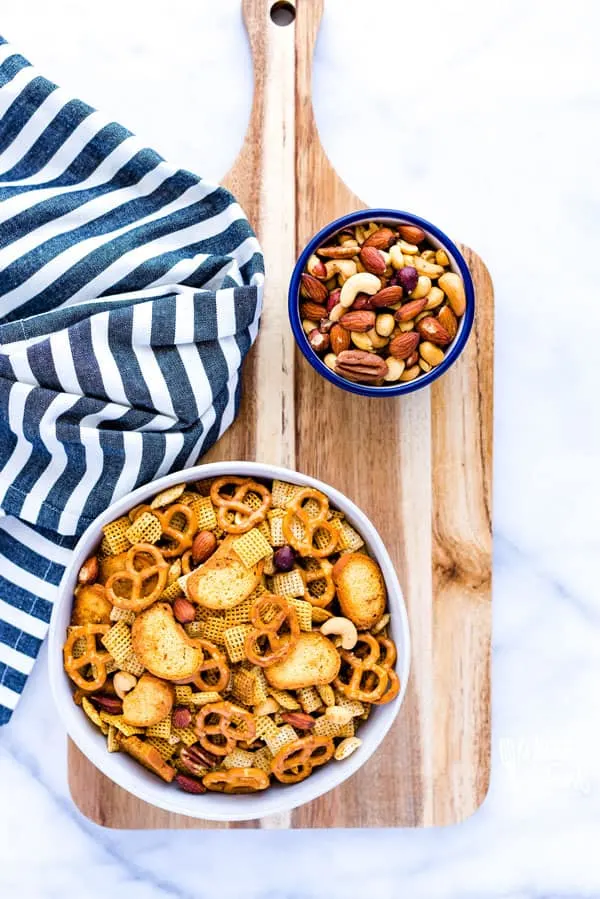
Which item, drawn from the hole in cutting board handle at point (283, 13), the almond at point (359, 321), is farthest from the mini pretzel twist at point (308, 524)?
the hole in cutting board handle at point (283, 13)

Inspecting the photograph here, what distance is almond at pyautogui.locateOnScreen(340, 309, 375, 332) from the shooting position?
125 cm

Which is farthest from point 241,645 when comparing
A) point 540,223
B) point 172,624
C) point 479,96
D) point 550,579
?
point 479,96

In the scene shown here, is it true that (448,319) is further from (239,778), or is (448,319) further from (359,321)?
(239,778)

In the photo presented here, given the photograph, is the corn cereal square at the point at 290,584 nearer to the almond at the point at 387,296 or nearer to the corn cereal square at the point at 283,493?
the corn cereal square at the point at 283,493

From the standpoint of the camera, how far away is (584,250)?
1520mm

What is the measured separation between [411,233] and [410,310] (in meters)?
0.12

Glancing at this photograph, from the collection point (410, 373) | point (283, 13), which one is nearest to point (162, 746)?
point (410, 373)

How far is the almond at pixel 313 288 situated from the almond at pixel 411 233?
133mm

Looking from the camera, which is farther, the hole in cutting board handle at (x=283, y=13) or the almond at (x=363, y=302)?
the hole in cutting board handle at (x=283, y=13)

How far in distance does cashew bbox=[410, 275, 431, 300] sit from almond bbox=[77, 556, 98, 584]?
0.57 m

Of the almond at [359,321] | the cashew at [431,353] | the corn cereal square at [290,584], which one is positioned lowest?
the corn cereal square at [290,584]

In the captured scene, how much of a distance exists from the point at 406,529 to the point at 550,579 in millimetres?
308

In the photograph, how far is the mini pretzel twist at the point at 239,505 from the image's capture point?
1241 millimetres

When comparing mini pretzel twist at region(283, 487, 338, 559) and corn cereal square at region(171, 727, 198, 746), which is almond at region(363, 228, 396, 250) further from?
corn cereal square at region(171, 727, 198, 746)
